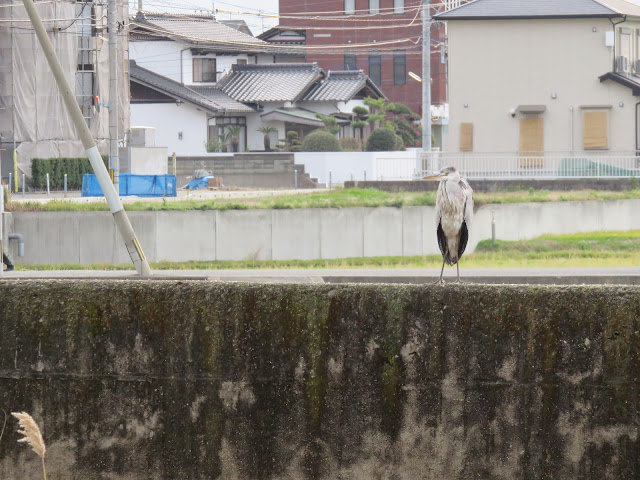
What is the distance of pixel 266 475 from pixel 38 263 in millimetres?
17412

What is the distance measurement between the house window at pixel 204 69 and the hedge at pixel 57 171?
19.0m

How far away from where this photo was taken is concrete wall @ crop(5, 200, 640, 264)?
23.1 m

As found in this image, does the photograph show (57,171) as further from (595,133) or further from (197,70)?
(197,70)

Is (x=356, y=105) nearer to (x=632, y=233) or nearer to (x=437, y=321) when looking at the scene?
(x=632, y=233)

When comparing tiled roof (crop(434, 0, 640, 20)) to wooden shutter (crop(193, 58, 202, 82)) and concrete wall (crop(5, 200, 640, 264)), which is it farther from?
wooden shutter (crop(193, 58, 202, 82))

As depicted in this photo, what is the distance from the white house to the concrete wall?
28.6 m

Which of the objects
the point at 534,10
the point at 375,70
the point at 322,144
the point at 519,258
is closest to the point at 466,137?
the point at 534,10

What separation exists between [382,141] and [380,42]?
720 inches

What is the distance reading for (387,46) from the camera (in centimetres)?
6362

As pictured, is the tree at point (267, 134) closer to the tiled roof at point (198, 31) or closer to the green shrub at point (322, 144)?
the tiled roof at point (198, 31)

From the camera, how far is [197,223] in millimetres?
23672

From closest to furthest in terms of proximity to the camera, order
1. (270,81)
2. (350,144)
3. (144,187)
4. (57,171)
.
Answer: (144,187)
(57,171)
(350,144)
(270,81)

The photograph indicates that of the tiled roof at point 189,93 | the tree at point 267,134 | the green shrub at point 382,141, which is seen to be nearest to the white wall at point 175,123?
the tiled roof at point 189,93

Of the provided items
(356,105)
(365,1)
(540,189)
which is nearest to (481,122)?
(540,189)
